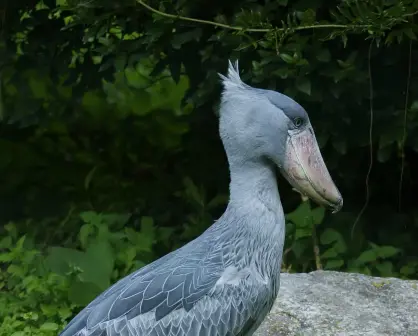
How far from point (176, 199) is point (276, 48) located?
175 centimetres

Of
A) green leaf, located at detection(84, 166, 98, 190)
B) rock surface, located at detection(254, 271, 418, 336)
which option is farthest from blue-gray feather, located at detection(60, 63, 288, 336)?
green leaf, located at detection(84, 166, 98, 190)

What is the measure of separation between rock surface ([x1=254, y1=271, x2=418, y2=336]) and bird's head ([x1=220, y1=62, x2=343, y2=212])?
914 mm

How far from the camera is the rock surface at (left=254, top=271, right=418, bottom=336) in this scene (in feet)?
11.0

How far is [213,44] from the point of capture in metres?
4.18

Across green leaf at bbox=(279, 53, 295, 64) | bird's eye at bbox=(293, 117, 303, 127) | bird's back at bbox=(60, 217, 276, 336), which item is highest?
bird's eye at bbox=(293, 117, 303, 127)

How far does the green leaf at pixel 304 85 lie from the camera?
387 centimetres

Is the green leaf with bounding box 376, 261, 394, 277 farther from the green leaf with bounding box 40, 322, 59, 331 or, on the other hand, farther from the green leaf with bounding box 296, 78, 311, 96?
the green leaf with bounding box 40, 322, 59, 331

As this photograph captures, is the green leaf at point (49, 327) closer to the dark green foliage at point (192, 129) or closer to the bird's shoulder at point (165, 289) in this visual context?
the dark green foliage at point (192, 129)

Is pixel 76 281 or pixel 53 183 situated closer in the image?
pixel 76 281

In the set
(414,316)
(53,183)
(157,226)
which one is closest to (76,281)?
(157,226)

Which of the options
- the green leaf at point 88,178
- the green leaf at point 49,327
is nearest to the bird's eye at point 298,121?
the green leaf at point 49,327

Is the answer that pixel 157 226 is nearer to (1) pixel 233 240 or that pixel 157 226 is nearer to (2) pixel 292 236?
(2) pixel 292 236

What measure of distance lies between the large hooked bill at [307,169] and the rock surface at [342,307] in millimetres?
931

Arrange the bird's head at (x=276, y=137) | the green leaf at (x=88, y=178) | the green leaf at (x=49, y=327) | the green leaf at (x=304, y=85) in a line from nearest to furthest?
the bird's head at (x=276, y=137)
the green leaf at (x=49, y=327)
the green leaf at (x=304, y=85)
the green leaf at (x=88, y=178)
